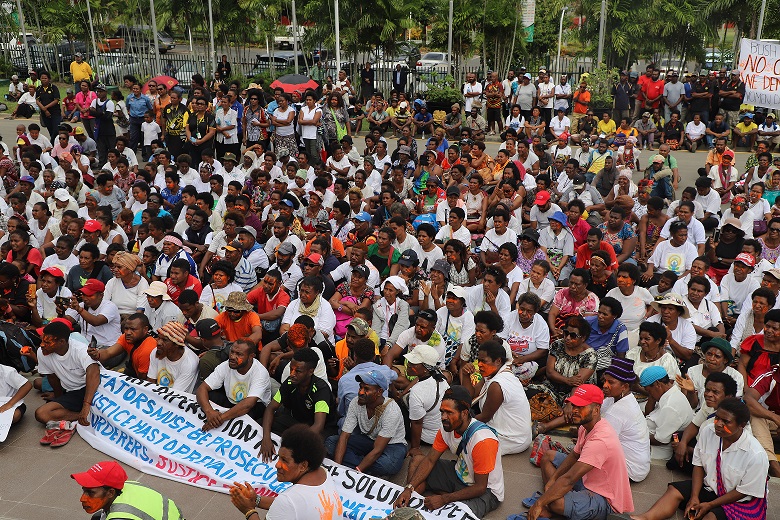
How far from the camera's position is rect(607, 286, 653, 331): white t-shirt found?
27.0ft

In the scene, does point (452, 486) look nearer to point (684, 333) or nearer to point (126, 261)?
point (684, 333)

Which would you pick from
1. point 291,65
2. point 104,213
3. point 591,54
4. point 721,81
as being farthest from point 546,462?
point 291,65

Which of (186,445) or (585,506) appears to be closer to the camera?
(585,506)

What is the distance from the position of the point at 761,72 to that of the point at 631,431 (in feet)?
39.4

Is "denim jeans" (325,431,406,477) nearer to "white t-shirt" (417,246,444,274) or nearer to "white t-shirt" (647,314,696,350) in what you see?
"white t-shirt" (647,314,696,350)

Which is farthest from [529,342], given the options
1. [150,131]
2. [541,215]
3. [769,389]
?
[150,131]

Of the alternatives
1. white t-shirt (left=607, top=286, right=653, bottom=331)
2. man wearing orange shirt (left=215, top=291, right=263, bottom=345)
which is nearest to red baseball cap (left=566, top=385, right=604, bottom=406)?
white t-shirt (left=607, top=286, right=653, bottom=331)

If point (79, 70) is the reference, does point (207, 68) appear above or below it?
below

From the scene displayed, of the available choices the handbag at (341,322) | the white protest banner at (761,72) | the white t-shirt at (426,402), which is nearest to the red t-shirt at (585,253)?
the handbag at (341,322)

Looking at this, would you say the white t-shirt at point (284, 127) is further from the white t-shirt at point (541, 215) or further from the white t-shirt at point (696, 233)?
the white t-shirt at point (696, 233)

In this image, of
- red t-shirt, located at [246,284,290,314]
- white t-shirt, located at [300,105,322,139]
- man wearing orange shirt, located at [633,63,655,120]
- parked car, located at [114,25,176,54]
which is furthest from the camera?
parked car, located at [114,25,176,54]

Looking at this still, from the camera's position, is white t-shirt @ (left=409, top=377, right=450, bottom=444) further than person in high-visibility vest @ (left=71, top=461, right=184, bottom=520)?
Yes

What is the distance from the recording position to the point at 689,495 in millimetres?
5781

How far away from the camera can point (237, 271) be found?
30.3 feet
